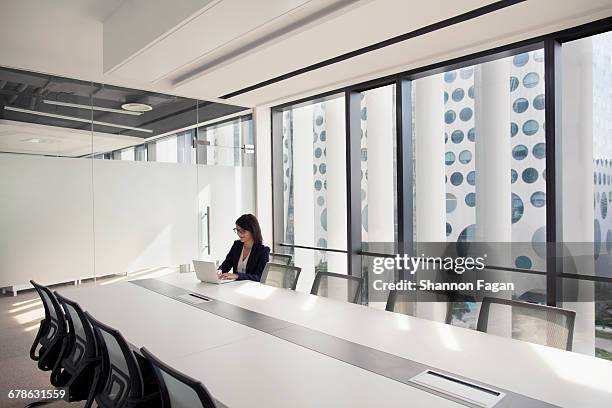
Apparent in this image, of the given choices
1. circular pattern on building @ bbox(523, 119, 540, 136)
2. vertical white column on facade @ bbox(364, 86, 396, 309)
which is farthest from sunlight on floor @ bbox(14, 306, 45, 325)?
circular pattern on building @ bbox(523, 119, 540, 136)

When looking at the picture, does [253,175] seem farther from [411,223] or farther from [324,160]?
[411,223]

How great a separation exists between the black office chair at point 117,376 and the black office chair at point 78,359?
0.35 feet

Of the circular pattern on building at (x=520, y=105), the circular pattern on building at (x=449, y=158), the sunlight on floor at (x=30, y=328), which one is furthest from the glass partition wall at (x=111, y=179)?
the circular pattern on building at (x=520, y=105)

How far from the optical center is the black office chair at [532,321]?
2.40 m

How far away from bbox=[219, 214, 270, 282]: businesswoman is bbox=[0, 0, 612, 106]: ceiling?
161cm

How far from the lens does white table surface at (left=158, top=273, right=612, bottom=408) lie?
1.81 m

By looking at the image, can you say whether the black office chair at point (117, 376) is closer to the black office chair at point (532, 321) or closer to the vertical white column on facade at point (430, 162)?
the black office chair at point (532, 321)

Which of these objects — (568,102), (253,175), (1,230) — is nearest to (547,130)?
(568,102)

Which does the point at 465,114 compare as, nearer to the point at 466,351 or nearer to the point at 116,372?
the point at 466,351

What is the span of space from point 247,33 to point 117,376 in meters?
2.45

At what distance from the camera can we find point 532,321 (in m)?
2.57

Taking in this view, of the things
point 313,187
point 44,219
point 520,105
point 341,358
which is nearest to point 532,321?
point 341,358

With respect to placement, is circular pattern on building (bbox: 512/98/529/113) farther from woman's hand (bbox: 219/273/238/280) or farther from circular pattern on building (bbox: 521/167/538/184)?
A: woman's hand (bbox: 219/273/238/280)

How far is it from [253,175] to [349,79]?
2.27 meters
